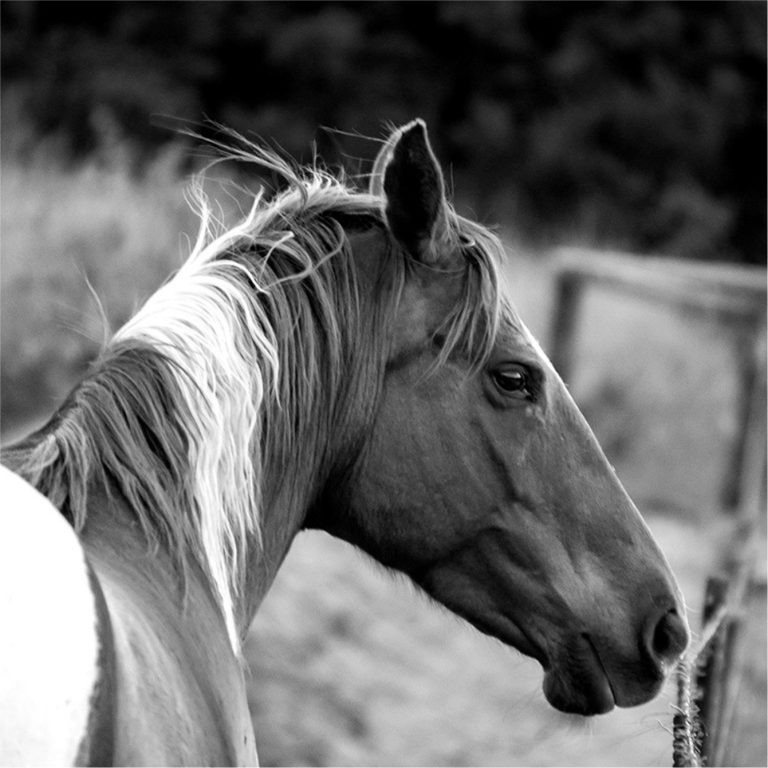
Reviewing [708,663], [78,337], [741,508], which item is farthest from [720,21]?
[708,663]

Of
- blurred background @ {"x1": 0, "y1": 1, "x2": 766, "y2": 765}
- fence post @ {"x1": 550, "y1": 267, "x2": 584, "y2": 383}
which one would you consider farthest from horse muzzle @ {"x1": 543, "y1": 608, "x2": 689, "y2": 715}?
fence post @ {"x1": 550, "y1": 267, "x2": 584, "y2": 383}

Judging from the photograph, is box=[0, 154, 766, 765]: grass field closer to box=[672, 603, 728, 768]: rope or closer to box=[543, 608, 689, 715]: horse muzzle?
box=[672, 603, 728, 768]: rope

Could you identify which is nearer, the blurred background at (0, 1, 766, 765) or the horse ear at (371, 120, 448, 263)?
the horse ear at (371, 120, 448, 263)

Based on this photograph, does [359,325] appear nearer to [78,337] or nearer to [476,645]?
[476,645]

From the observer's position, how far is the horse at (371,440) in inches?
71.0

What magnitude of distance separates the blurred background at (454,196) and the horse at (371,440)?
1.98m

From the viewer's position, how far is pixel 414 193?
78.5 inches

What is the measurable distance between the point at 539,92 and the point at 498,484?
14876 mm

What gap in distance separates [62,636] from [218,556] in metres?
0.45

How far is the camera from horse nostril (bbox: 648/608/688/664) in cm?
206

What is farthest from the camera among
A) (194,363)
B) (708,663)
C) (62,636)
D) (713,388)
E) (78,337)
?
(713,388)

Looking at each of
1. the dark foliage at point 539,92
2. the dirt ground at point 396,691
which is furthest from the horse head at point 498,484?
the dark foliage at point 539,92

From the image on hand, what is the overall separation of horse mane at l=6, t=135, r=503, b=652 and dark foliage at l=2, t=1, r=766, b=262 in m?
12.5

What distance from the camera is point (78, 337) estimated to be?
6.95m
